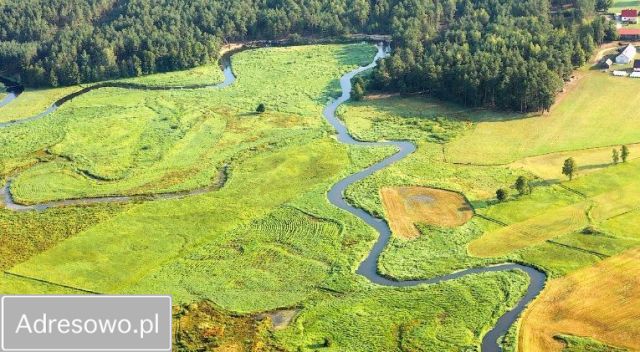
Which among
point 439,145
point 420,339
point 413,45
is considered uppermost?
point 413,45

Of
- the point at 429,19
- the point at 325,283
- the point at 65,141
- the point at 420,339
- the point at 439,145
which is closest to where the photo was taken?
the point at 420,339

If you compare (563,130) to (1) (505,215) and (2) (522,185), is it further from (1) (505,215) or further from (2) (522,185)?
(1) (505,215)

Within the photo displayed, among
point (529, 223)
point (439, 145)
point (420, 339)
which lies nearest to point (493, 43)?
point (439, 145)

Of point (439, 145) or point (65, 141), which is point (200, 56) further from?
point (439, 145)

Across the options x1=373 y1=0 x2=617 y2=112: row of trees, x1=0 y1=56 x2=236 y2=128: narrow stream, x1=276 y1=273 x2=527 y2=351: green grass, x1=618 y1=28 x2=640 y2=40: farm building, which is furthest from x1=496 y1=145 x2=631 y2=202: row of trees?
x1=0 y1=56 x2=236 y2=128: narrow stream

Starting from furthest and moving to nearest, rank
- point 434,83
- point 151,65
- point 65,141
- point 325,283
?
point 151,65, point 434,83, point 65,141, point 325,283

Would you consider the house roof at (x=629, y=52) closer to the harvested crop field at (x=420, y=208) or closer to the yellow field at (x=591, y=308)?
the harvested crop field at (x=420, y=208)
